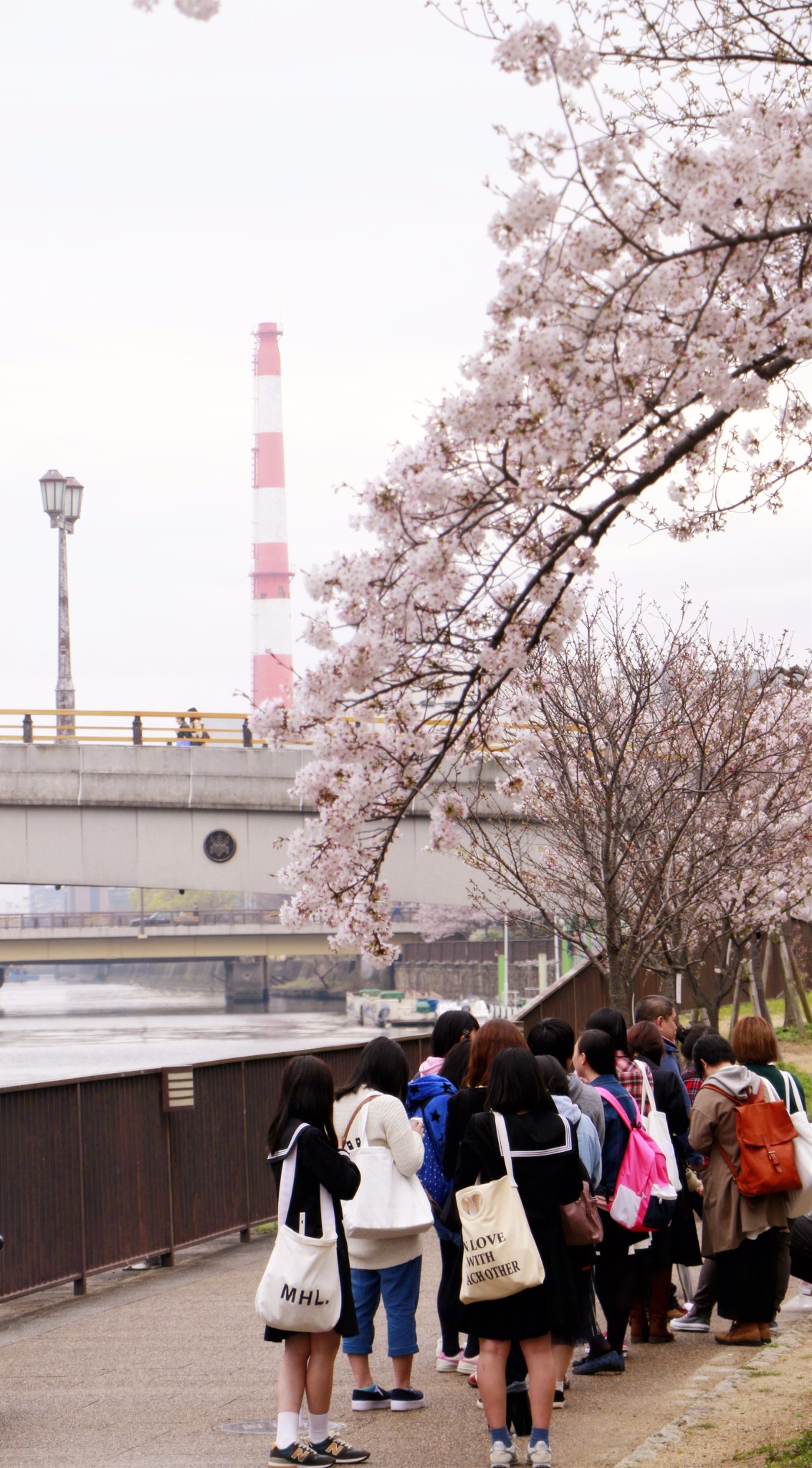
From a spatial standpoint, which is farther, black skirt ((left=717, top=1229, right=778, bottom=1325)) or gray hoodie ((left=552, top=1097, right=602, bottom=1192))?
black skirt ((left=717, top=1229, right=778, bottom=1325))

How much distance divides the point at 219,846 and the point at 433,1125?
787 inches

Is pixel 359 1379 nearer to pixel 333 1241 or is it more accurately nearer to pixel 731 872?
pixel 333 1241

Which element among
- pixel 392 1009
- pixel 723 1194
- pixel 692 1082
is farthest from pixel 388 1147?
pixel 392 1009

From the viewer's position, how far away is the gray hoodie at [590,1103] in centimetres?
679

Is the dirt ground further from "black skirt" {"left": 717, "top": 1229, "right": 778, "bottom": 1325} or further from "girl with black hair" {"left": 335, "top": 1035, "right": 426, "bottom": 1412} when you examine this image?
"girl with black hair" {"left": 335, "top": 1035, "right": 426, "bottom": 1412}

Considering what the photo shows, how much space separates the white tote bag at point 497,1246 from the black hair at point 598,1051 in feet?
4.88

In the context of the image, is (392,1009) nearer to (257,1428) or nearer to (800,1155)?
(800,1155)

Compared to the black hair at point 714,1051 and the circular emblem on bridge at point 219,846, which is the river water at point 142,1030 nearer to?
the circular emblem on bridge at point 219,846

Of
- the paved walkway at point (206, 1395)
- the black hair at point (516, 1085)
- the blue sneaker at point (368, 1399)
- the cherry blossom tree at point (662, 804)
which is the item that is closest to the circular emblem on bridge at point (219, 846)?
the cherry blossom tree at point (662, 804)

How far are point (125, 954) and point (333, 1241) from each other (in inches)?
2589

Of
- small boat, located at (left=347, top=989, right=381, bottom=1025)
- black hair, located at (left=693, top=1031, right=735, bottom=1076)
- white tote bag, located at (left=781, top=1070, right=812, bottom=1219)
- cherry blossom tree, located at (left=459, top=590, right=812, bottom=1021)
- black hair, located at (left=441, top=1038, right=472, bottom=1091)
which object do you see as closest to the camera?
black hair, located at (left=441, top=1038, right=472, bottom=1091)

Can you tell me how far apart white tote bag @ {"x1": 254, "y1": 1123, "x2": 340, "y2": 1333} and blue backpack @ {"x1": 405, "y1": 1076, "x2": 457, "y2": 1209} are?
1084mm

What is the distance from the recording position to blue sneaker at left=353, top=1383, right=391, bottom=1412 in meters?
6.52

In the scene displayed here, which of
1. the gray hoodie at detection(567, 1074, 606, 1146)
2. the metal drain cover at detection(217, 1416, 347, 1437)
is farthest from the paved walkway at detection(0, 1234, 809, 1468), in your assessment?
the gray hoodie at detection(567, 1074, 606, 1146)
